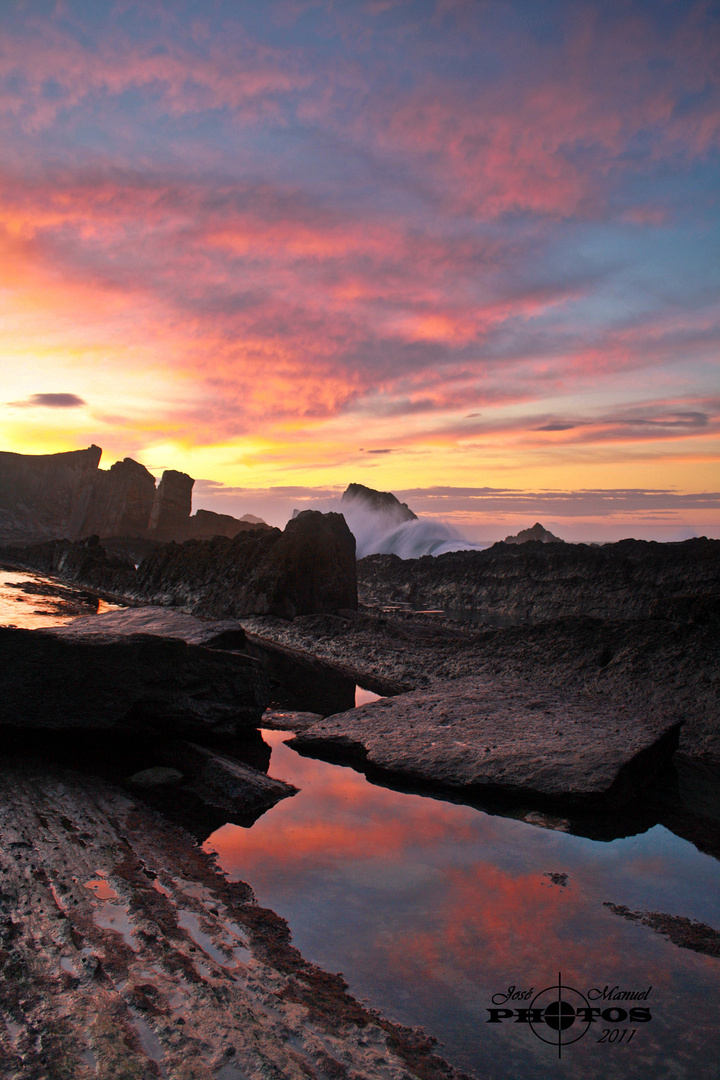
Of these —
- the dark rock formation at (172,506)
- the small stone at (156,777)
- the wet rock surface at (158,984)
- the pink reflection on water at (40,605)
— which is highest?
the dark rock formation at (172,506)

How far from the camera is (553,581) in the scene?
26.0 meters

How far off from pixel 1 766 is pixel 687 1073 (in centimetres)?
553

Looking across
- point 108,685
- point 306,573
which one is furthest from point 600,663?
point 306,573

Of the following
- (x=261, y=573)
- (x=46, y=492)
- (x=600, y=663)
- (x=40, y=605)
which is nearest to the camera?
(x=600, y=663)

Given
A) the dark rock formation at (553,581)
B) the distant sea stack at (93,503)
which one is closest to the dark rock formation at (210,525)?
the distant sea stack at (93,503)

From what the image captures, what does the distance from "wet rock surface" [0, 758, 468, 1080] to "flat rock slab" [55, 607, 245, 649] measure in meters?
6.92

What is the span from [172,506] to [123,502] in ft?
52.3

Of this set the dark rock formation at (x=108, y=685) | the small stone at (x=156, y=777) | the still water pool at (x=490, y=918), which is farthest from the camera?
the dark rock formation at (x=108, y=685)

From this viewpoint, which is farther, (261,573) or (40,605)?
(40,605)

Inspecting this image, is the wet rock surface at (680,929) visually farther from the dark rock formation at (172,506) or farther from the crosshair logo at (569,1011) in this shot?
the dark rock formation at (172,506)

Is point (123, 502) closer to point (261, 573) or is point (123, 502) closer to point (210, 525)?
point (210, 525)

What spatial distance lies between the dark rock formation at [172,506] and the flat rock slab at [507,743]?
8407 centimetres

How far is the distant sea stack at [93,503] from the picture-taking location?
89.7m

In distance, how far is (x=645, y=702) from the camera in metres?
8.66
